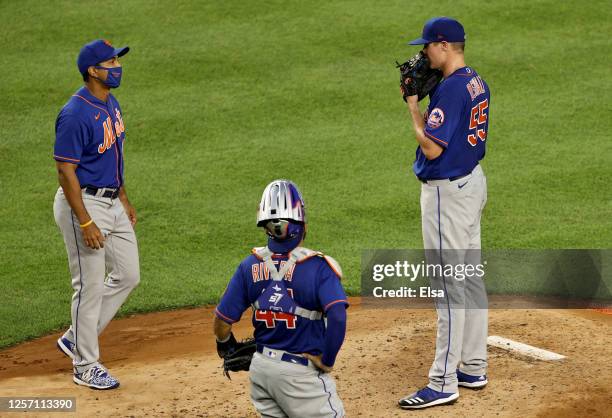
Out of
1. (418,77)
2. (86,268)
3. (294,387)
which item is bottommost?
(294,387)

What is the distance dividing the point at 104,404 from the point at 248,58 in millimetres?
7192

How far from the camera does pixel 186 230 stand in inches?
363

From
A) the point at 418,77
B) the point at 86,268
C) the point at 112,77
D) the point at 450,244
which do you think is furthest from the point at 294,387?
the point at 112,77

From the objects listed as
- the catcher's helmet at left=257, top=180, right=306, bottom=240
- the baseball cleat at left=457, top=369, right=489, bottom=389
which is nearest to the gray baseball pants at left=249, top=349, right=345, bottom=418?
the catcher's helmet at left=257, top=180, right=306, bottom=240

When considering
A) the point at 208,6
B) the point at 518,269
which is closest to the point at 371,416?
the point at 518,269

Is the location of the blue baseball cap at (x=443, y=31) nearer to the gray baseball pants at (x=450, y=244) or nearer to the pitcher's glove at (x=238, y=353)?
the gray baseball pants at (x=450, y=244)

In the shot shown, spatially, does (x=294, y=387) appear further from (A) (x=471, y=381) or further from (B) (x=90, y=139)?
(B) (x=90, y=139)

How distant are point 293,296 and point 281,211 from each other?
0.37m

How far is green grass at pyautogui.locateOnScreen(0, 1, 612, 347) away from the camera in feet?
29.0

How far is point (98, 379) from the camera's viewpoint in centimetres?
611

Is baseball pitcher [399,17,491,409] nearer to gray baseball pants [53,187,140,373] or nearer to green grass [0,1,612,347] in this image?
gray baseball pants [53,187,140,373]

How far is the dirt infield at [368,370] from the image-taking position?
18.7ft

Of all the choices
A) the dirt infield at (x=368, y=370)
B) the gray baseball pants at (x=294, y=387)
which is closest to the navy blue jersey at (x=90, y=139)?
the dirt infield at (x=368, y=370)

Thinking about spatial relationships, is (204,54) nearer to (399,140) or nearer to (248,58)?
(248,58)
